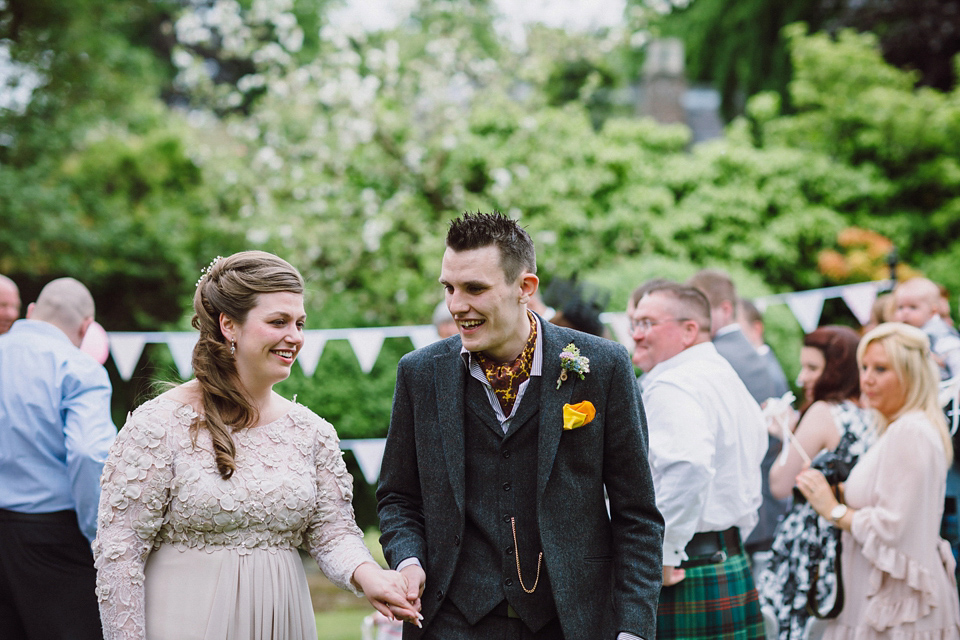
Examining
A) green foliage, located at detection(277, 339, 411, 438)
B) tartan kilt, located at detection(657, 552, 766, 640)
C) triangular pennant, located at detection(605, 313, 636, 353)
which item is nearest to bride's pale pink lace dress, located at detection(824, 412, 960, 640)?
tartan kilt, located at detection(657, 552, 766, 640)

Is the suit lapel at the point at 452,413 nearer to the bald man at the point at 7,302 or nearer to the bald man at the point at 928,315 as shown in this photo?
the bald man at the point at 7,302

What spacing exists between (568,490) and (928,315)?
4.24 m

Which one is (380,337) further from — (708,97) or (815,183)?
(708,97)

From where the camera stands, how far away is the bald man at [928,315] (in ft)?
19.5

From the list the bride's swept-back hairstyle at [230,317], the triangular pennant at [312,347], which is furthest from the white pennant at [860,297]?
the bride's swept-back hairstyle at [230,317]

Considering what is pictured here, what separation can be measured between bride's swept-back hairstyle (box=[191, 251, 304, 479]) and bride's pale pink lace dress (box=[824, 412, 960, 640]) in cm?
299

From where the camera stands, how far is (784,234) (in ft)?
39.1

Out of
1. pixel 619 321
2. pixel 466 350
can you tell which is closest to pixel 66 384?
pixel 466 350

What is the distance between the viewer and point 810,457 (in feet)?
16.3

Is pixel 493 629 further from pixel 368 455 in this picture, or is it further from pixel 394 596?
pixel 368 455

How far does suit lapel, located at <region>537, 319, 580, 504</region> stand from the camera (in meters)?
2.88

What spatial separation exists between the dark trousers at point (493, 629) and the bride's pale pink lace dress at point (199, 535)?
1.38 feet

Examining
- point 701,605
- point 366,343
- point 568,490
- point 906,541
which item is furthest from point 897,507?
point 366,343

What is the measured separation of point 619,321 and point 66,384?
4658 millimetres
